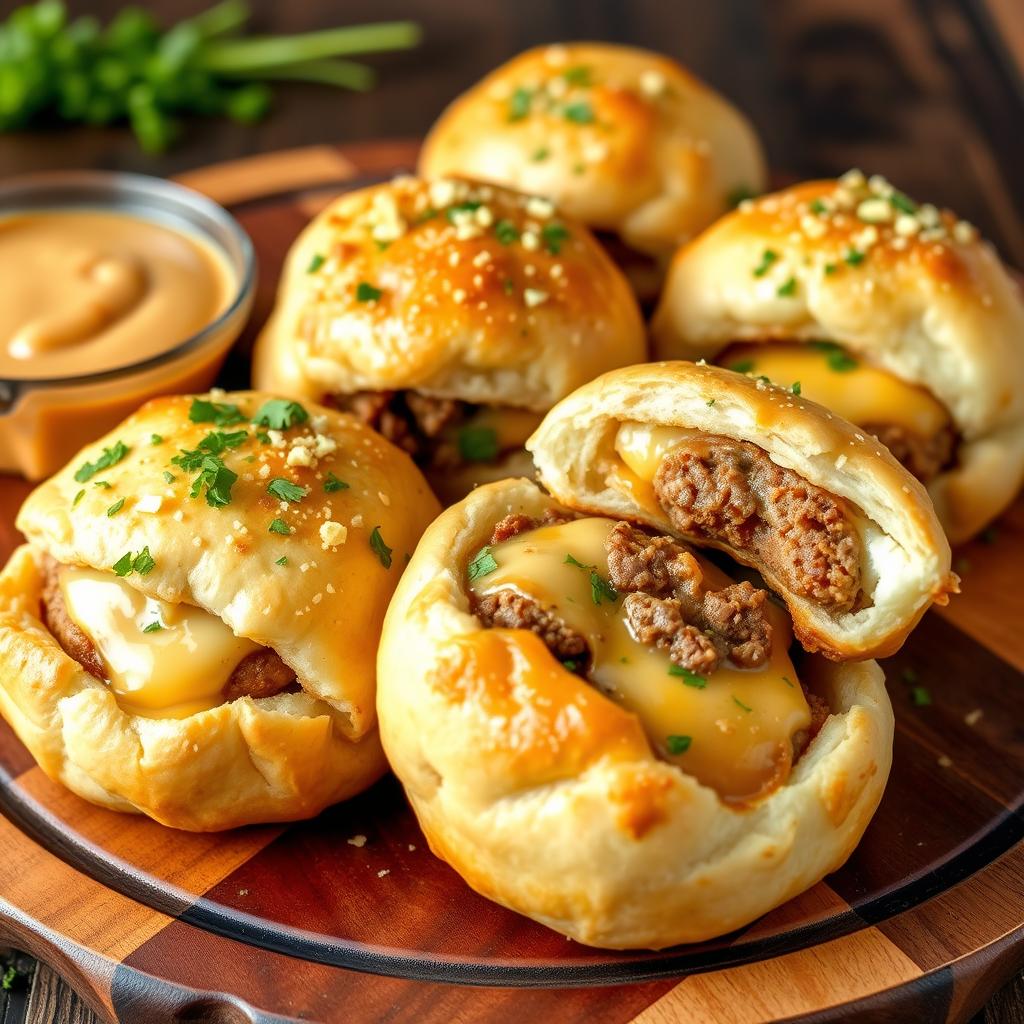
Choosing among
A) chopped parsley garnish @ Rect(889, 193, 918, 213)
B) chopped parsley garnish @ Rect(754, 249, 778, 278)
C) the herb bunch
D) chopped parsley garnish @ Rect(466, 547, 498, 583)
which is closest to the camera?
chopped parsley garnish @ Rect(466, 547, 498, 583)

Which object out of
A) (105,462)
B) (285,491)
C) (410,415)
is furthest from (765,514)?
(105,462)

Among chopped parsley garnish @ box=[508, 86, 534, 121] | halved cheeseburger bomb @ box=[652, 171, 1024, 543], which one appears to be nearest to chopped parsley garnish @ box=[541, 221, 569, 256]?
halved cheeseburger bomb @ box=[652, 171, 1024, 543]

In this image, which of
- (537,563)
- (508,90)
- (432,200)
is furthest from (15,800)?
(508,90)

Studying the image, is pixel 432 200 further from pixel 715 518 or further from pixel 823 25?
pixel 823 25

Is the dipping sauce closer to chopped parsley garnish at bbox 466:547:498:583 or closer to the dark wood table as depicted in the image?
the dark wood table

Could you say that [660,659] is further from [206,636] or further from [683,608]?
[206,636]

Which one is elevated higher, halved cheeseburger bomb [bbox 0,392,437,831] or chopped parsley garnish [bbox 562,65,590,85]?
chopped parsley garnish [bbox 562,65,590,85]
